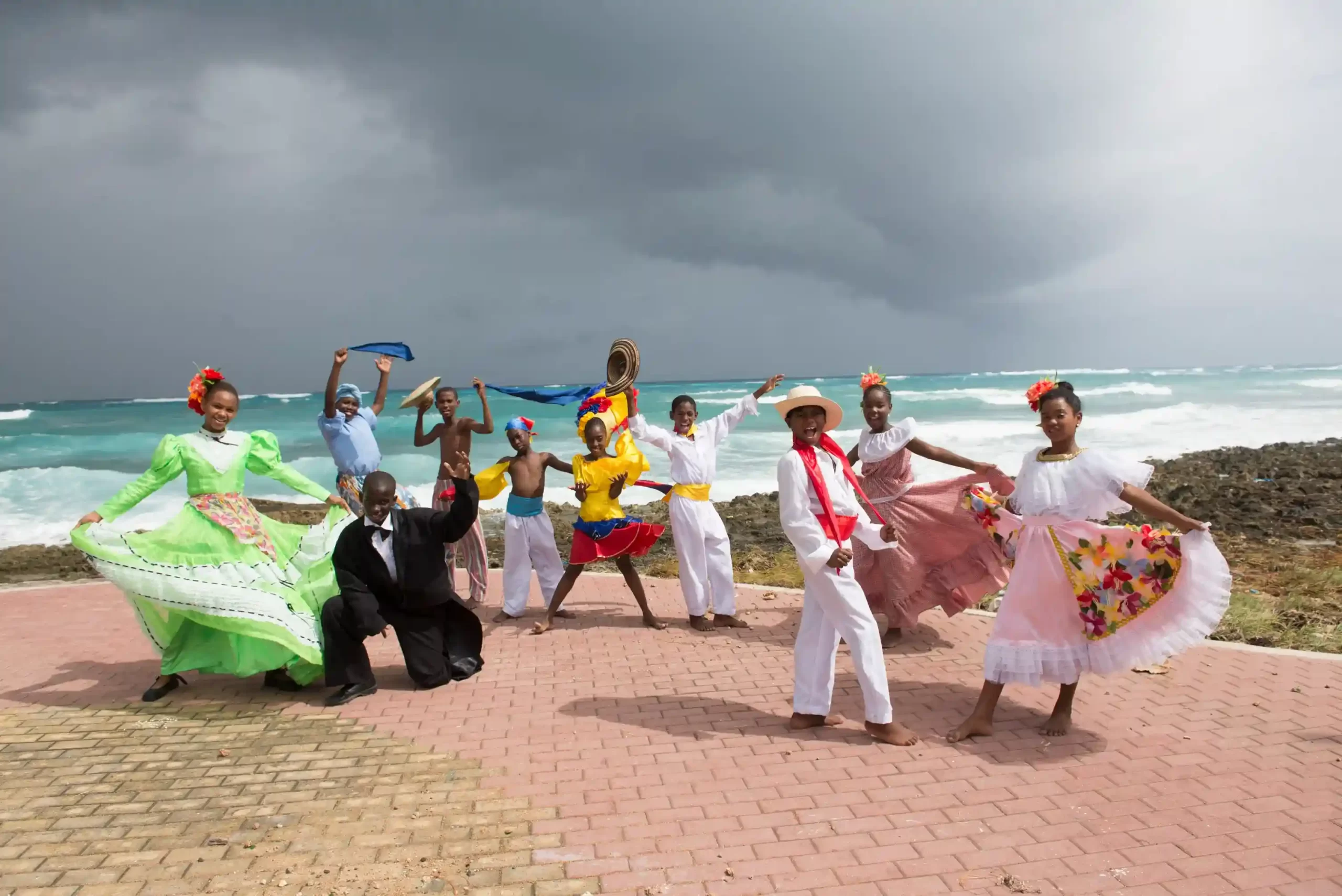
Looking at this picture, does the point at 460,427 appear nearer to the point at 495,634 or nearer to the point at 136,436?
the point at 495,634

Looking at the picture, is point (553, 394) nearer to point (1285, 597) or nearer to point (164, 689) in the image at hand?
point (164, 689)

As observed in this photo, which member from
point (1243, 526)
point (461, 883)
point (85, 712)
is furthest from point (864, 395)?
point (1243, 526)

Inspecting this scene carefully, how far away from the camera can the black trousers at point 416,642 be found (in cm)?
600

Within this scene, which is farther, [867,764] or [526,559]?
[526,559]

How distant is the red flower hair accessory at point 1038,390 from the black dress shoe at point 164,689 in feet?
20.7

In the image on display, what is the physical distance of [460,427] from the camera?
28.2 ft

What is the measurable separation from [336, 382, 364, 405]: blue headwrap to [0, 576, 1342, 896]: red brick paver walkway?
2340mm

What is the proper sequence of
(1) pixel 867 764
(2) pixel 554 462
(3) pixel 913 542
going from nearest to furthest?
(1) pixel 867 764
(3) pixel 913 542
(2) pixel 554 462

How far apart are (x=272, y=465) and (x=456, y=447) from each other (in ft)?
7.35

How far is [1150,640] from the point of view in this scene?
4812 mm

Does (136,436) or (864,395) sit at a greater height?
(864,395)

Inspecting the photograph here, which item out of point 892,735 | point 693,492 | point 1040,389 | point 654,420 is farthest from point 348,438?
point 654,420

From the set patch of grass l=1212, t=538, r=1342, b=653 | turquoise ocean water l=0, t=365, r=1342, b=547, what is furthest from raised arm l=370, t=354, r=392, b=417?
turquoise ocean water l=0, t=365, r=1342, b=547

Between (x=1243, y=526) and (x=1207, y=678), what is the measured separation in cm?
969
